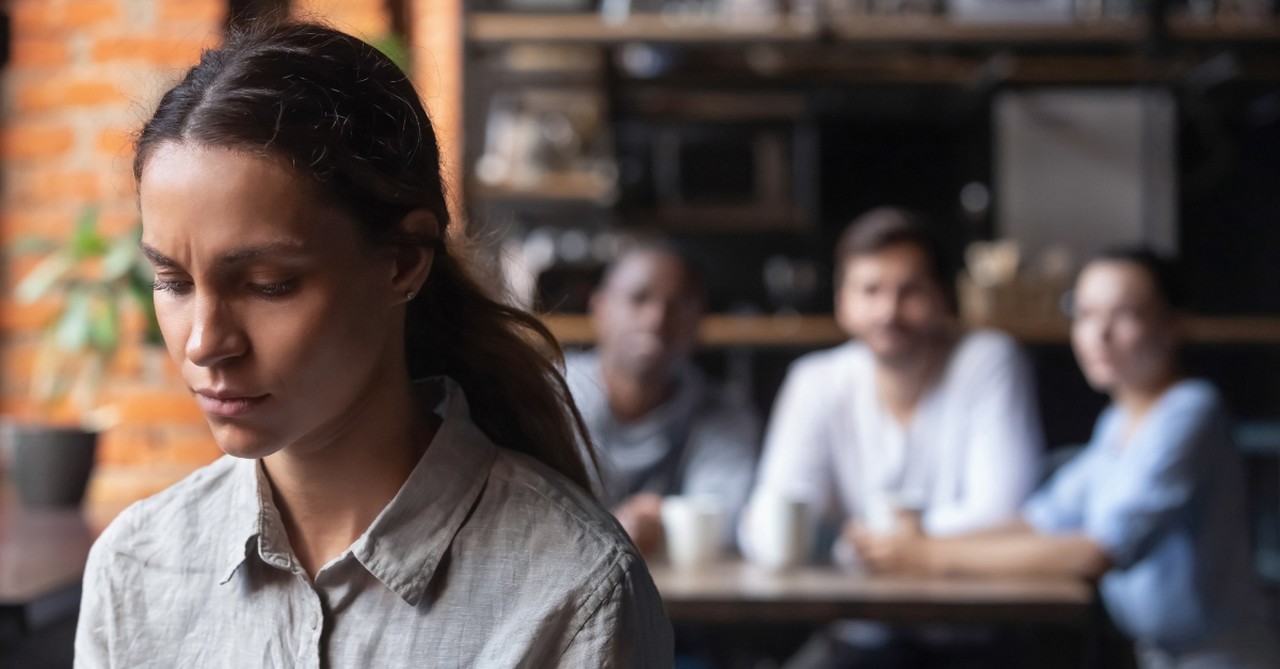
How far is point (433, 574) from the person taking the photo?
83 centimetres

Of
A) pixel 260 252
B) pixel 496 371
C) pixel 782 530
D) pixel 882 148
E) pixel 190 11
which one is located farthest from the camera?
pixel 882 148

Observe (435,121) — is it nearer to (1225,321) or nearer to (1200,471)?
(1200,471)

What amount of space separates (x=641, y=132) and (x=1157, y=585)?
2386 millimetres

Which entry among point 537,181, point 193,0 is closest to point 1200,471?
point 537,181

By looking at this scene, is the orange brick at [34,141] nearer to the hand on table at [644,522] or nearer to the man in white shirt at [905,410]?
the hand on table at [644,522]

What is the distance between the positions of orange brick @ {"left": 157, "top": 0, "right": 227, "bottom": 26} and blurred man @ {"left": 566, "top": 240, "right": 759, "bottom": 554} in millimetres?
1027

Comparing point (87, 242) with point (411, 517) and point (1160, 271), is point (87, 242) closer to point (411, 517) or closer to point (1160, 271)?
point (411, 517)

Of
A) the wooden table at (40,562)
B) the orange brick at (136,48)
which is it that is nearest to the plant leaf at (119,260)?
the wooden table at (40,562)

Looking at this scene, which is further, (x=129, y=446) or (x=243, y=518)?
(x=129, y=446)

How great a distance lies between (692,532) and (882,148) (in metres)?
2.43

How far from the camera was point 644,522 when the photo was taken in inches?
85.0

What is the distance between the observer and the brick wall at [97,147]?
107 inches

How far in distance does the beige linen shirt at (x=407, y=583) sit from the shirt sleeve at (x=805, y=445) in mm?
1728

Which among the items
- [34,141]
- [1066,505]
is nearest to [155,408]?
[34,141]
